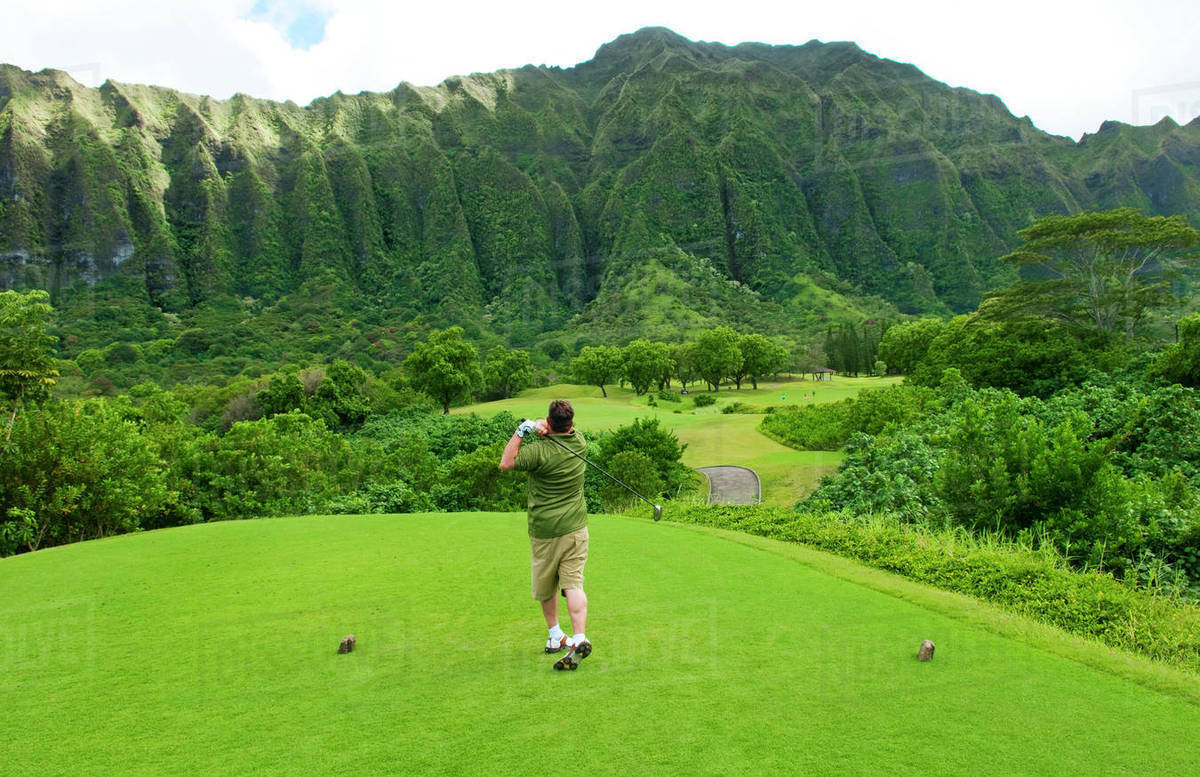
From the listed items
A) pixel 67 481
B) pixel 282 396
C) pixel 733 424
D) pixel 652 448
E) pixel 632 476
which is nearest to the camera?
pixel 67 481

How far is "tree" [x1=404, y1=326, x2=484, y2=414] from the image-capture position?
59.0 metres

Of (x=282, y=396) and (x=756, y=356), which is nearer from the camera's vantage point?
(x=282, y=396)

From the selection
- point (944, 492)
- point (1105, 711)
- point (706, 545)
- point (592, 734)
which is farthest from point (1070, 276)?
point (592, 734)

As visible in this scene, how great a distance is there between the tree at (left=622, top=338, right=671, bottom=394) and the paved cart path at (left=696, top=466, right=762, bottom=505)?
40003 mm

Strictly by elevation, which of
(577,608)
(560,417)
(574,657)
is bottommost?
(574,657)

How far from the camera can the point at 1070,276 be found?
29.7m

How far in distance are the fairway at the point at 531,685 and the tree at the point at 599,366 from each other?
233 feet

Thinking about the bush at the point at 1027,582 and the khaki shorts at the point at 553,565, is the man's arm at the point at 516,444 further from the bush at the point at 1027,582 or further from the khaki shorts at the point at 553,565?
the bush at the point at 1027,582

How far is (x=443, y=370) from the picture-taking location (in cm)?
5875

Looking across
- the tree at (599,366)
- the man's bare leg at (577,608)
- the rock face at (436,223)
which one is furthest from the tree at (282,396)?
the rock face at (436,223)

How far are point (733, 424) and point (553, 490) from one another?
42.9m

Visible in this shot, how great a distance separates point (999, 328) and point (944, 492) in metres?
24.1

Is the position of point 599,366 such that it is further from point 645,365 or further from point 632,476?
point 632,476

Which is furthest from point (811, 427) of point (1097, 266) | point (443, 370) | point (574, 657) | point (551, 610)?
point (574, 657)
